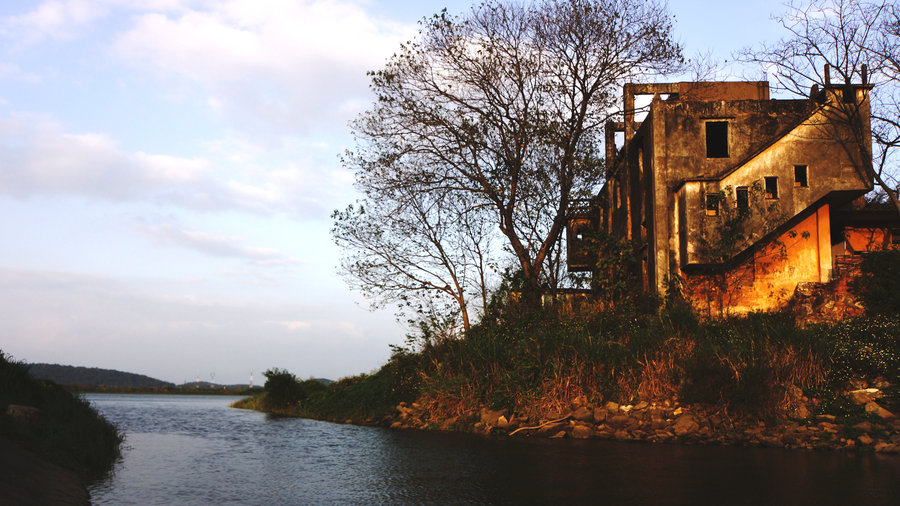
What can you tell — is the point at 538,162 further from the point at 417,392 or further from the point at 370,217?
the point at 417,392

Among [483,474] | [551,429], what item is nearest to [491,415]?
[551,429]

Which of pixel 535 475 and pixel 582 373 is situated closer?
pixel 535 475

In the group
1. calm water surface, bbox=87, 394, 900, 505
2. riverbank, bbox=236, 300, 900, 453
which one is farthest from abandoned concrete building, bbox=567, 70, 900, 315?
calm water surface, bbox=87, 394, 900, 505

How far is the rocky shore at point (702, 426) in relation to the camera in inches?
630

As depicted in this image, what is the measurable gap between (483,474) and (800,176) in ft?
65.1

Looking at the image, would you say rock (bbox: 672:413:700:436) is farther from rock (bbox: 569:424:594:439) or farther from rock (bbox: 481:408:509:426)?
rock (bbox: 481:408:509:426)

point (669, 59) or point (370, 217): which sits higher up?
point (669, 59)

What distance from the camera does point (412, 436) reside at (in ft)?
64.8

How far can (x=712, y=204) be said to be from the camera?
26.2m

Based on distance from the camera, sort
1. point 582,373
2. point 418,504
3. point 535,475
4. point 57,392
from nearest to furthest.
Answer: point 418,504 < point 535,475 < point 57,392 < point 582,373

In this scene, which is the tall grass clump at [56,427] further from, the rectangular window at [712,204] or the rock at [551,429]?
the rectangular window at [712,204]

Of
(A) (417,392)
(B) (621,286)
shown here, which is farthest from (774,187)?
(A) (417,392)

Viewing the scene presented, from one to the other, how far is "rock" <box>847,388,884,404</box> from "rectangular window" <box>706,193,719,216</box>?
972 centimetres

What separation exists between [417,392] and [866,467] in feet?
48.6
